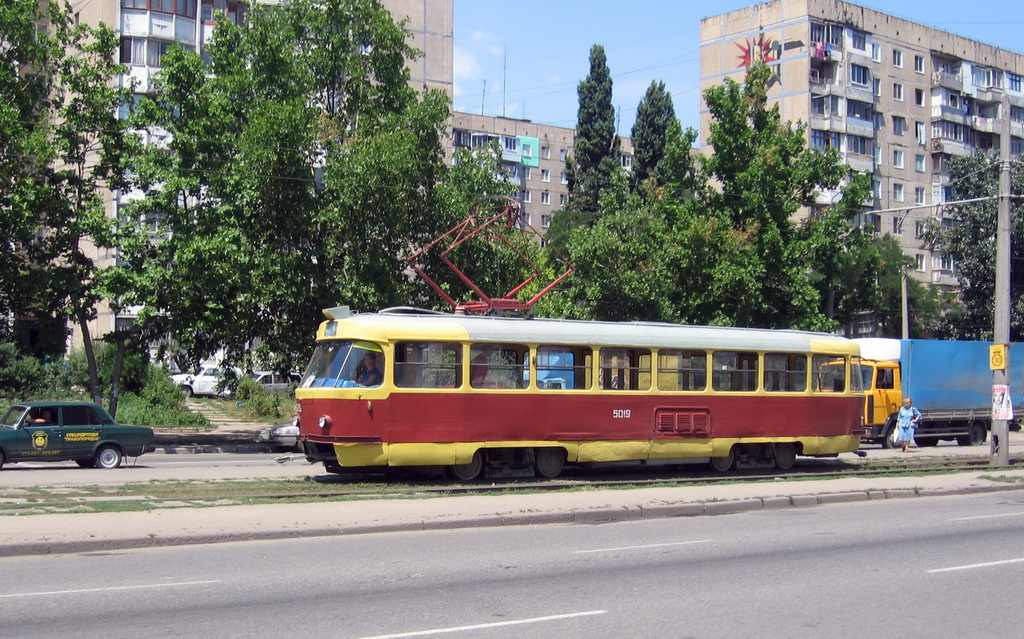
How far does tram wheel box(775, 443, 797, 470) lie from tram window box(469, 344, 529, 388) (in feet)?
21.6

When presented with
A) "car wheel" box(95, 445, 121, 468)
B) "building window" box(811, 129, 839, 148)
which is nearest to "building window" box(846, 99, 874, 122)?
"building window" box(811, 129, 839, 148)

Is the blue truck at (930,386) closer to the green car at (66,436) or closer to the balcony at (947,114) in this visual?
the green car at (66,436)

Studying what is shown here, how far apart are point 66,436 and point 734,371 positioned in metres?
13.5

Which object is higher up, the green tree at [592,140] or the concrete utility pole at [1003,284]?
the green tree at [592,140]

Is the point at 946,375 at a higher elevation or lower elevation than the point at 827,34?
lower

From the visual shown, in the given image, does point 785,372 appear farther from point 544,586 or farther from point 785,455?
point 544,586

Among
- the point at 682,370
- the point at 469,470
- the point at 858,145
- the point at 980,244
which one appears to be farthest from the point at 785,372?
the point at 858,145

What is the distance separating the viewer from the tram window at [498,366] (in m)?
18.2

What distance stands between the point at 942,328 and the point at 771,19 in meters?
22.0

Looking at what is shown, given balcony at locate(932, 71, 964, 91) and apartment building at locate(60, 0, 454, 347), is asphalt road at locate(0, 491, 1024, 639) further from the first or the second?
balcony at locate(932, 71, 964, 91)

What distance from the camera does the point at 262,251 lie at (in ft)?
103

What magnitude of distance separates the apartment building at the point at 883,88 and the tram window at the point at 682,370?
46.2 m

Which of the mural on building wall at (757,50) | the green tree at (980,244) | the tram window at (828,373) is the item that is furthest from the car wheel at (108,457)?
the mural on building wall at (757,50)

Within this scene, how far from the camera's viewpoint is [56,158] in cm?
3062
